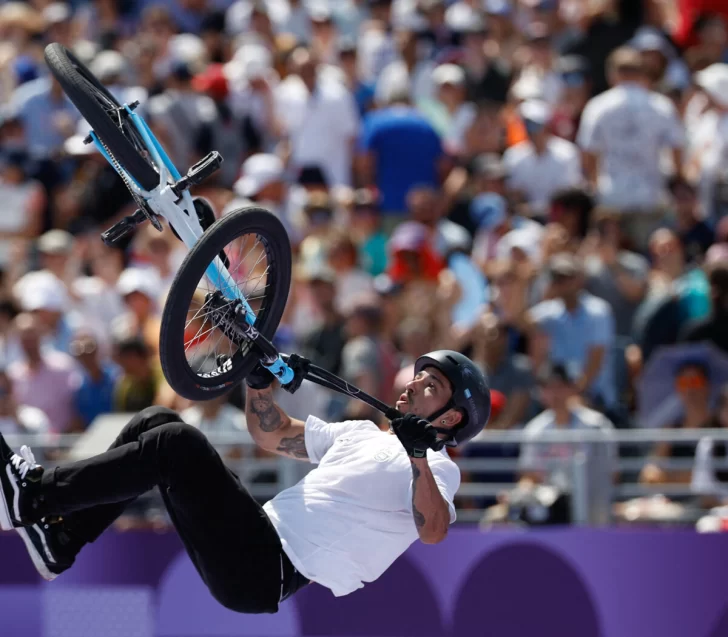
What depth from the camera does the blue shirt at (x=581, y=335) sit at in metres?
11.0

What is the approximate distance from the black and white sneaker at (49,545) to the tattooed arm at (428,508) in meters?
1.75

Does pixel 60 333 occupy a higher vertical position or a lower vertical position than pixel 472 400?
lower

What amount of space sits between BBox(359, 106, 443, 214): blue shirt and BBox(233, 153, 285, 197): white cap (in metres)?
0.93

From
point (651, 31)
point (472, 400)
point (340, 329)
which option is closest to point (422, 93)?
point (651, 31)

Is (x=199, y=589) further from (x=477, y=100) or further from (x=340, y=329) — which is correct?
(x=477, y=100)

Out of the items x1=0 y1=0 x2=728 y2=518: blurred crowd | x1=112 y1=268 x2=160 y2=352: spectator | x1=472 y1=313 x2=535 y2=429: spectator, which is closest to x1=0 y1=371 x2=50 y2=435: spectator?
x1=0 y1=0 x2=728 y2=518: blurred crowd

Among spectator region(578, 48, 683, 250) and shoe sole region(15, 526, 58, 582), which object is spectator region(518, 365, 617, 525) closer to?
spectator region(578, 48, 683, 250)

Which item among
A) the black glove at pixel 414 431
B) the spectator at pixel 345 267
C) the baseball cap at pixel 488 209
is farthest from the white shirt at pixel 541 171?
the black glove at pixel 414 431

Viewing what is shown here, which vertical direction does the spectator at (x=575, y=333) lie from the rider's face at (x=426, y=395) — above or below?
below

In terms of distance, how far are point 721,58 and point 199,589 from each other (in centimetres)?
717

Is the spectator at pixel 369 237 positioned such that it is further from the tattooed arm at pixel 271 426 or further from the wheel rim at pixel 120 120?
the wheel rim at pixel 120 120

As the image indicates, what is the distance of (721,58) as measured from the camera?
1380 cm

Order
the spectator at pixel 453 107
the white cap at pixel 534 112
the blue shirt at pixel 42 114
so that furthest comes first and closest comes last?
the blue shirt at pixel 42 114
the spectator at pixel 453 107
the white cap at pixel 534 112

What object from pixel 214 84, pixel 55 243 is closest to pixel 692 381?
pixel 55 243
